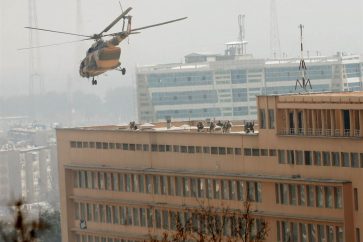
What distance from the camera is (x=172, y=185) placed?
86.9 m

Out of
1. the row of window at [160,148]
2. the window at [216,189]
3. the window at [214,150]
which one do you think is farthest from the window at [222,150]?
the window at [216,189]

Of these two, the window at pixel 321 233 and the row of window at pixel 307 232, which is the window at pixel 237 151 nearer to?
the row of window at pixel 307 232

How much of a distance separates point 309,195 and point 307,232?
1.40 metres

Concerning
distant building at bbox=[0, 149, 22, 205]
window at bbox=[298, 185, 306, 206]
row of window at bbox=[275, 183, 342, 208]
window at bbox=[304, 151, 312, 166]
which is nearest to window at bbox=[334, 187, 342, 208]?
row of window at bbox=[275, 183, 342, 208]

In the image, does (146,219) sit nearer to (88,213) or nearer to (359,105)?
(88,213)

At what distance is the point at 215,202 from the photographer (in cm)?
8331

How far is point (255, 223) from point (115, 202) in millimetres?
11475

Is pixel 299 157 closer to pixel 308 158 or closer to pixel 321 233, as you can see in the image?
pixel 308 158

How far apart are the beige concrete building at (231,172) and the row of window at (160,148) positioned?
0.05 meters

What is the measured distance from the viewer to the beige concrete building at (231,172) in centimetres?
7525

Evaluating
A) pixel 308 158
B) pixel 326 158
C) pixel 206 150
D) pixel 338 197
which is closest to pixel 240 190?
pixel 206 150

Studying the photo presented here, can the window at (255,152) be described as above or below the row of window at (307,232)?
above

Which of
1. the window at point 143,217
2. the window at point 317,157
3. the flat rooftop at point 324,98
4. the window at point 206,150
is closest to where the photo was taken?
the flat rooftop at point 324,98

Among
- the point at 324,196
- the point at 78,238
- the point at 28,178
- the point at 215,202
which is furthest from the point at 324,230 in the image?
the point at 28,178
